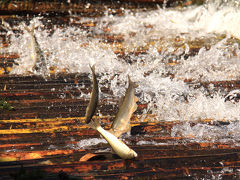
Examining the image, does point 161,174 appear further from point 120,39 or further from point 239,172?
point 120,39

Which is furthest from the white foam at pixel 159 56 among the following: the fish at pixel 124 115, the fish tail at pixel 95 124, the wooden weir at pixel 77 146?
the fish tail at pixel 95 124

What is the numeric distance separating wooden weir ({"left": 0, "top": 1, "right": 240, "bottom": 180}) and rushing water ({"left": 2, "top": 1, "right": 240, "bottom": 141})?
0.26 meters

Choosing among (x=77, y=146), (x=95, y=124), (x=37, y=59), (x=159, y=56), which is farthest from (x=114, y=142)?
(x=159, y=56)

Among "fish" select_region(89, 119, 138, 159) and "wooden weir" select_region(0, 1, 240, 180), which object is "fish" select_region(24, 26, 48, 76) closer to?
"wooden weir" select_region(0, 1, 240, 180)

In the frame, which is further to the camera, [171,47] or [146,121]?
[171,47]

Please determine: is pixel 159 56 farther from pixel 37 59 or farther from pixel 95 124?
pixel 95 124

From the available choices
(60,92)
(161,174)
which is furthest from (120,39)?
(161,174)

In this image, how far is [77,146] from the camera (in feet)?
7.38

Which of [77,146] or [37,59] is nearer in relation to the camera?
[77,146]

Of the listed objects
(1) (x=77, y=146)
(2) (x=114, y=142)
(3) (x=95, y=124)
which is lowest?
(1) (x=77, y=146)

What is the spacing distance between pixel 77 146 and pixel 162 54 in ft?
7.20

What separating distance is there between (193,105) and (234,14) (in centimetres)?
313

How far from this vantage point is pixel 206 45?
14.3ft

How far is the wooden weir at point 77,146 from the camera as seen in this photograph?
1.91 m
